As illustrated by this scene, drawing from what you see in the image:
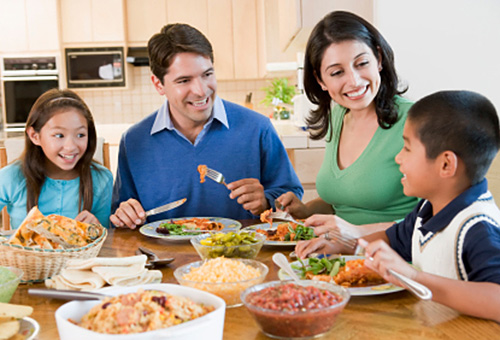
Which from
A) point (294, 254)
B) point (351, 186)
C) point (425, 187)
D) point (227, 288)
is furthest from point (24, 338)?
point (351, 186)

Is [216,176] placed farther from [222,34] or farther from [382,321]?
[222,34]

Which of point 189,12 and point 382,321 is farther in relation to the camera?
point 189,12

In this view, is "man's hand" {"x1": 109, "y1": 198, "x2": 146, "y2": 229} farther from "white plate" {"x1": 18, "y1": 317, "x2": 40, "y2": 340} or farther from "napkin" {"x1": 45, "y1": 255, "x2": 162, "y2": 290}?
"white plate" {"x1": 18, "y1": 317, "x2": 40, "y2": 340}

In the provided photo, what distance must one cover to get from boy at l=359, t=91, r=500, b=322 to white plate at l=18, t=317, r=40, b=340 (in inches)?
24.3

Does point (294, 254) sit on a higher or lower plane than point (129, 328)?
lower

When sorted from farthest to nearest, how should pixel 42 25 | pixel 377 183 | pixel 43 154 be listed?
pixel 42 25, pixel 43 154, pixel 377 183

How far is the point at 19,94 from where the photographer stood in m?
6.45

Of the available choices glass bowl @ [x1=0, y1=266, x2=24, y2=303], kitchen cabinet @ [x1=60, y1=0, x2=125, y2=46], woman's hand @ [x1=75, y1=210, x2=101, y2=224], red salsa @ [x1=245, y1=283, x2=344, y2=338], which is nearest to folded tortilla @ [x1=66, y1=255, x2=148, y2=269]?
glass bowl @ [x1=0, y1=266, x2=24, y2=303]

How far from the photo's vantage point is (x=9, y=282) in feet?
3.58

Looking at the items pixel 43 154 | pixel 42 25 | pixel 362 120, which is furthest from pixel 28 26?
pixel 362 120

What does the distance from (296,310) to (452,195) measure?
0.54m

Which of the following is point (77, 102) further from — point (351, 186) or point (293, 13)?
point (293, 13)

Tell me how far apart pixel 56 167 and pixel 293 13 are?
1830 mm

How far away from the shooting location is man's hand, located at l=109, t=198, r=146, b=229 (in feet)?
6.40
